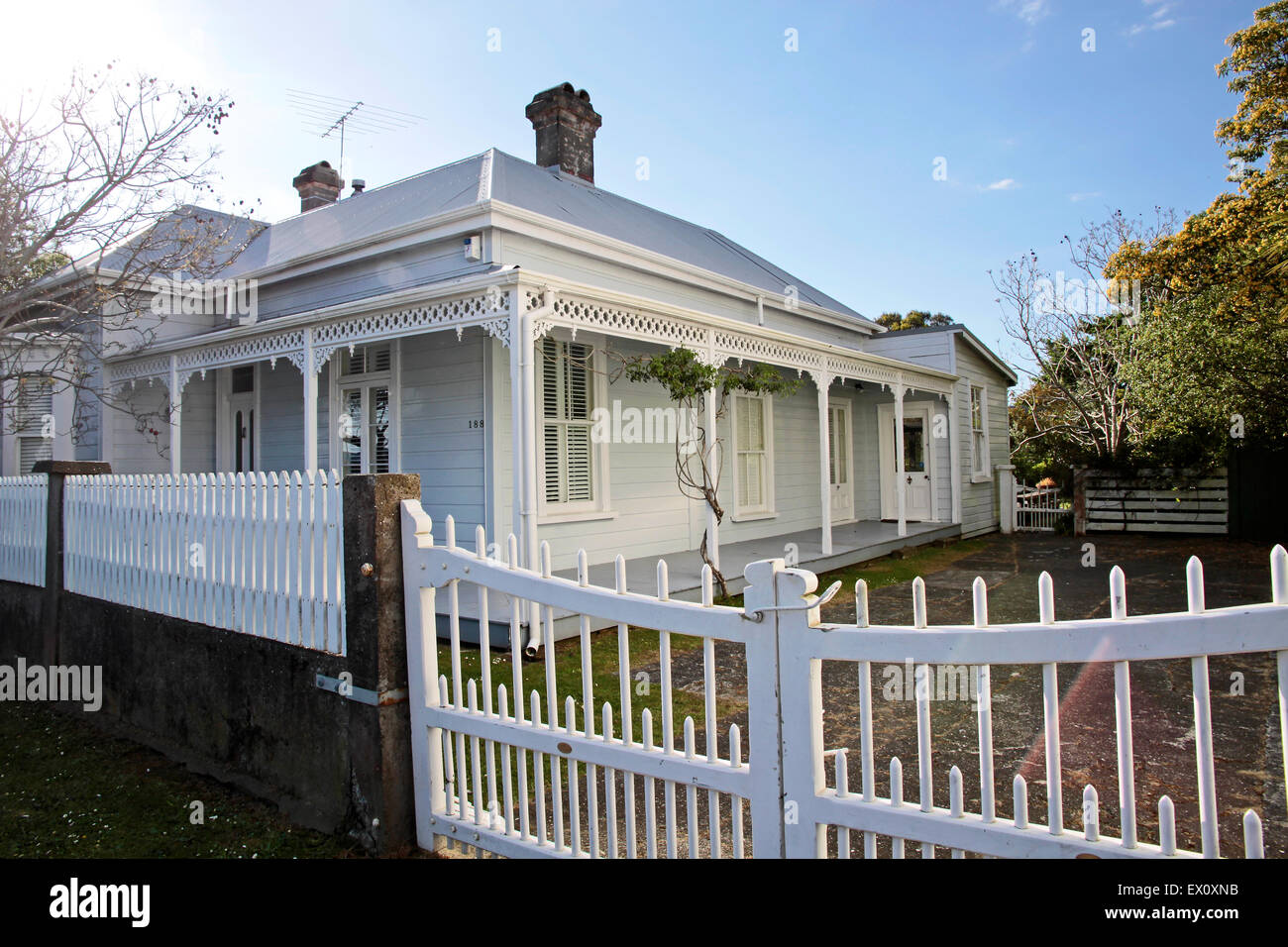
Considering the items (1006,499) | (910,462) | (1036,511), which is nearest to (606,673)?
(910,462)

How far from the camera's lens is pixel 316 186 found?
604 inches

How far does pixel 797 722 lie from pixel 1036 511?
17.7 m

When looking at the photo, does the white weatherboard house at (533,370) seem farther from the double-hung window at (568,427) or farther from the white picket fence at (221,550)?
the white picket fence at (221,550)

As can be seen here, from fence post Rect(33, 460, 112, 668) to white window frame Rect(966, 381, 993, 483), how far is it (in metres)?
14.9

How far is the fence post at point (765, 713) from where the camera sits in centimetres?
228

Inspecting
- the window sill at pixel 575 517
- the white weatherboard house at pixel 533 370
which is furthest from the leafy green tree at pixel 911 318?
the window sill at pixel 575 517

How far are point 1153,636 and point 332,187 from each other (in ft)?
54.4

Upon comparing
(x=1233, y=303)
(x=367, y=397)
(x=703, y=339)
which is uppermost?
(x=1233, y=303)

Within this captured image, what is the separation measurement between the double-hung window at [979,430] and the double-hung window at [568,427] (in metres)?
9.83

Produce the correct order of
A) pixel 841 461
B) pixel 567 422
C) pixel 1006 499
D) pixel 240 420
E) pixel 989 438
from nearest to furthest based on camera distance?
1. pixel 567 422
2. pixel 240 420
3. pixel 841 461
4. pixel 989 438
5. pixel 1006 499

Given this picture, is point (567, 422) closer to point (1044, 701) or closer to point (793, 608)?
point (793, 608)

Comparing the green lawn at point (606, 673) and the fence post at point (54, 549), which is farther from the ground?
the fence post at point (54, 549)

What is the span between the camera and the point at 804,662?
2.21 meters
